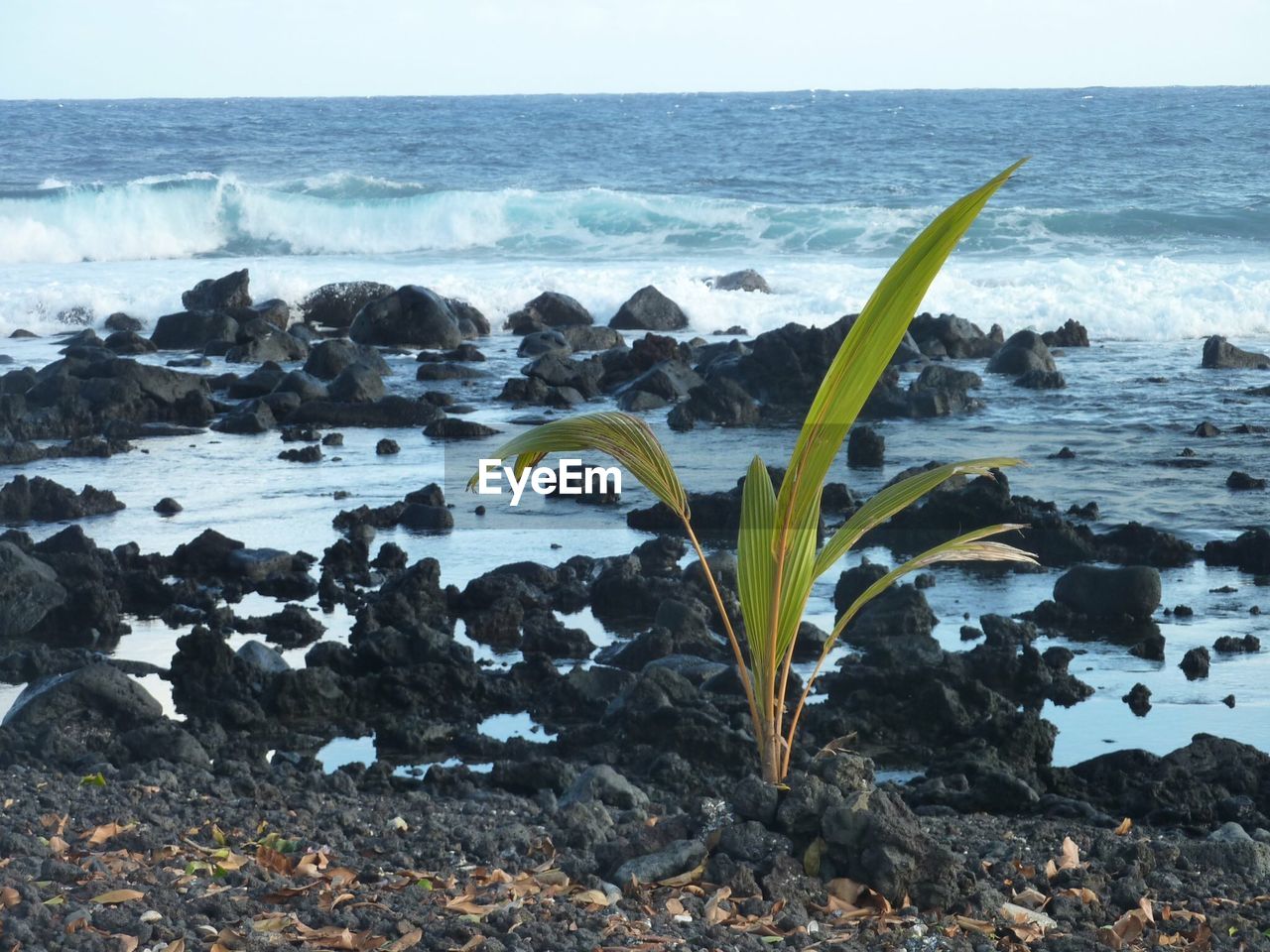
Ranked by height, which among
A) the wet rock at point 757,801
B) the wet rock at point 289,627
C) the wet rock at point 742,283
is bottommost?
the wet rock at point 289,627

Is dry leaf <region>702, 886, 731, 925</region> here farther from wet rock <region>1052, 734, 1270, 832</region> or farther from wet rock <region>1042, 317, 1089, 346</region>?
wet rock <region>1042, 317, 1089, 346</region>

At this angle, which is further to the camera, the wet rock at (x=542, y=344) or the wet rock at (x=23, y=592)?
the wet rock at (x=542, y=344)

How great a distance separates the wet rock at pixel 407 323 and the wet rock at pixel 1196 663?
14.7m

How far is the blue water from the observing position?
25.5 meters

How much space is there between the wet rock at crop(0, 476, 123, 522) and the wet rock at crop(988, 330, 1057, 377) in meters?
10.9

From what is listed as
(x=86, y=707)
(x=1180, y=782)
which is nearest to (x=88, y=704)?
(x=86, y=707)

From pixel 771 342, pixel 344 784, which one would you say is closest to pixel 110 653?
pixel 344 784

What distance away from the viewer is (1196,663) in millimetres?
7641

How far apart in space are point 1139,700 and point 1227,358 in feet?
41.9

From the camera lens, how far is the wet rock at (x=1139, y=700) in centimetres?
718

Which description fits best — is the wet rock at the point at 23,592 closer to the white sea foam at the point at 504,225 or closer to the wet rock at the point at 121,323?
the wet rock at the point at 121,323

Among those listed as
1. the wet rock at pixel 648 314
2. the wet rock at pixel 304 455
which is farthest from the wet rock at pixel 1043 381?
the wet rock at pixel 304 455

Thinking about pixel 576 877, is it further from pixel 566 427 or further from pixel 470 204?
pixel 470 204

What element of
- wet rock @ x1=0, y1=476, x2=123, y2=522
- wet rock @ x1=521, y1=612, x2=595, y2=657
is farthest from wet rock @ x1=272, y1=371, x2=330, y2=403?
wet rock @ x1=521, y1=612, x2=595, y2=657
